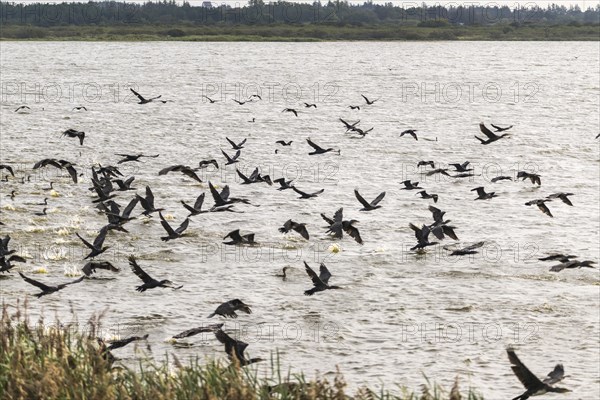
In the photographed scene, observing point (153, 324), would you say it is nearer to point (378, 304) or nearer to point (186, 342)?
point (186, 342)

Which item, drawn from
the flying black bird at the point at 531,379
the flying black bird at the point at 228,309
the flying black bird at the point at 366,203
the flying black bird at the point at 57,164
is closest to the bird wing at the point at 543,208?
the flying black bird at the point at 366,203

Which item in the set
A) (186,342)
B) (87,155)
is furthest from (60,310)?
(87,155)

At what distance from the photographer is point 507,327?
552 inches

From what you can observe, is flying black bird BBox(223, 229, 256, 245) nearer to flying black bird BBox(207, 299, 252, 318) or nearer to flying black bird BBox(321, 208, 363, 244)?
flying black bird BBox(321, 208, 363, 244)

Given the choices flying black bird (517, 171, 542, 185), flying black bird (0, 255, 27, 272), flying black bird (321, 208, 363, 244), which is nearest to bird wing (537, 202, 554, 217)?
flying black bird (517, 171, 542, 185)

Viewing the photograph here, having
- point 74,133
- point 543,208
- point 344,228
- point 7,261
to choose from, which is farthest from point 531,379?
point 74,133

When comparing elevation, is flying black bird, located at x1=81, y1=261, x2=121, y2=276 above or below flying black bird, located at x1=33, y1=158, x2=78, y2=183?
below

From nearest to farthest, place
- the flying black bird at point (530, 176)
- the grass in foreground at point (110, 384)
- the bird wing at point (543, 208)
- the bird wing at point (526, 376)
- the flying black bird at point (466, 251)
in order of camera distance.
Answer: the grass in foreground at point (110, 384)
the bird wing at point (526, 376)
the flying black bird at point (466, 251)
the bird wing at point (543, 208)
the flying black bird at point (530, 176)

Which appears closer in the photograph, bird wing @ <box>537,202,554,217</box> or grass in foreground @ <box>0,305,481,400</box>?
grass in foreground @ <box>0,305,481,400</box>

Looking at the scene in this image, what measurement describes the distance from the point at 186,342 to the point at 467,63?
97842 millimetres

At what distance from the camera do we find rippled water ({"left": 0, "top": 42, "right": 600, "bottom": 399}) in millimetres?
13148

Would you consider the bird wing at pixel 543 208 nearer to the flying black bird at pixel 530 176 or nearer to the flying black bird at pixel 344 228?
the flying black bird at pixel 530 176

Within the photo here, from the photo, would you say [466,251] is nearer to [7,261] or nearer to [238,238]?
[238,238]

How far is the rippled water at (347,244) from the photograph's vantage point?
13148 millimetres
